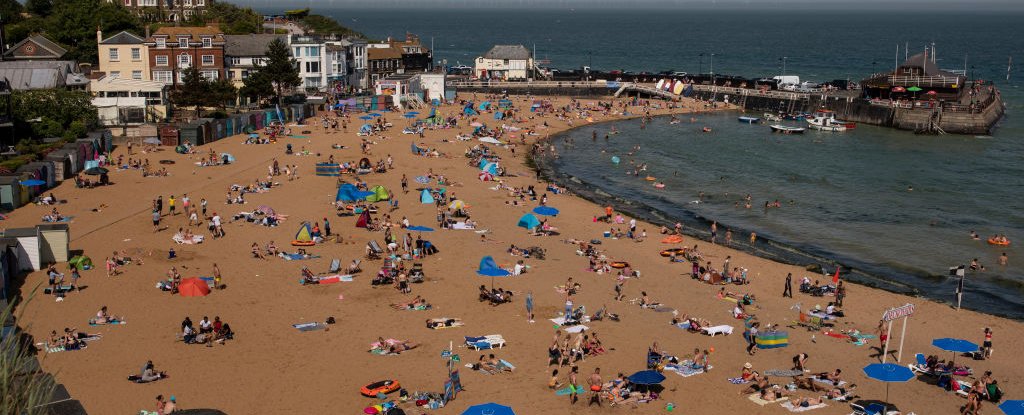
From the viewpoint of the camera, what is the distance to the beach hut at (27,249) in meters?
30.7

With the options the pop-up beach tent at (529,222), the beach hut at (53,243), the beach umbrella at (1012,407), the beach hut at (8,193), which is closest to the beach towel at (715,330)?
the beach umbrella at (1012,407)

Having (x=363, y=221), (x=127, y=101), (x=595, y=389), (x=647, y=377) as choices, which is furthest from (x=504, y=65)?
(x=595, y=389)

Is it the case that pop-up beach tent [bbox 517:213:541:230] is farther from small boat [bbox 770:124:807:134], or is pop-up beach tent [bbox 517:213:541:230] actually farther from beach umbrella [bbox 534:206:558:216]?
small boat [bbox 770:124:807:134]

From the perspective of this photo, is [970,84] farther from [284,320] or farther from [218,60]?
[284,320]

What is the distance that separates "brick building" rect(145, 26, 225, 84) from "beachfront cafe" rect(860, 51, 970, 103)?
57.6m

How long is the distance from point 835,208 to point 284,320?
3140 centimetres

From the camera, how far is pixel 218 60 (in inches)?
2931

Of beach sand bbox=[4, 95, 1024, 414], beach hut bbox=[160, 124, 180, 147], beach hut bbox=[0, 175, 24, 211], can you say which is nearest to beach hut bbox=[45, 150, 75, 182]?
beach sand bbox=[4, 95, 1024, 414]

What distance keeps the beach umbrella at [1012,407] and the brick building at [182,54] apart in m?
64.6

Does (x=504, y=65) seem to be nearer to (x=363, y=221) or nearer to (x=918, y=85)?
(x=918, y=85)

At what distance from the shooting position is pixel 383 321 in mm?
27359

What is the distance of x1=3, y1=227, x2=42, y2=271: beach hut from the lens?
30734 millimetres

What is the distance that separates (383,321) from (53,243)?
12685 millimetres

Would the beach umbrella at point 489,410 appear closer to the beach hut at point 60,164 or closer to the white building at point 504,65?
the beach hut at point 60,164
